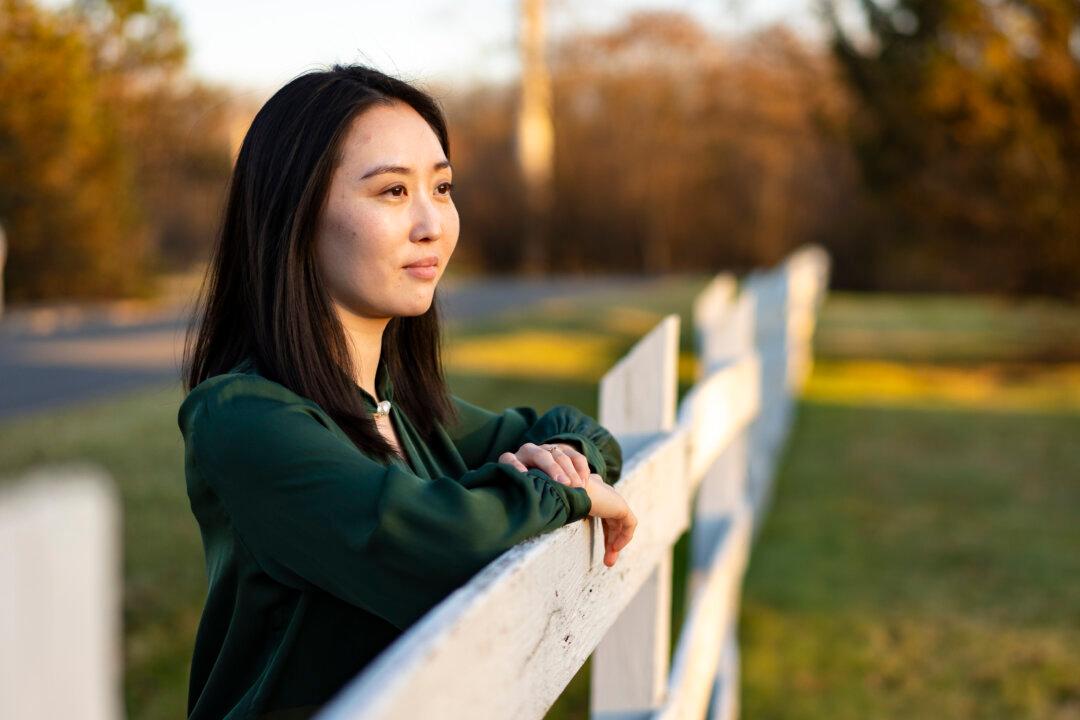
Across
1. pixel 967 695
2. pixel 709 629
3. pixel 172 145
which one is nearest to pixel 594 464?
pixel 709 629

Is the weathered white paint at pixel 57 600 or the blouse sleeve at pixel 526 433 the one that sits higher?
the weathered white paint at pixel 57 600

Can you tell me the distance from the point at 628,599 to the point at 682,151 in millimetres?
25540

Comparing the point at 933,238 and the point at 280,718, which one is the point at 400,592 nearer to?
the point at 280,718

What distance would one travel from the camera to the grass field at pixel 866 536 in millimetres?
4281

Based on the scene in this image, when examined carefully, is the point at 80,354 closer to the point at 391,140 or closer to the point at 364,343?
the point at 364,343

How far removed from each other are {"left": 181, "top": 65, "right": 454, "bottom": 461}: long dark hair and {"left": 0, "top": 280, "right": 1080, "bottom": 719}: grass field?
2365mm

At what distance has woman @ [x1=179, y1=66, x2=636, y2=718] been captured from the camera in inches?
53.1

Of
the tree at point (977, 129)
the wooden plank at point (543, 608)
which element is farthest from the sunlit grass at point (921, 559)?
the wooden plank at point (543, 608)

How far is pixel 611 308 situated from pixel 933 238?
5.92 m

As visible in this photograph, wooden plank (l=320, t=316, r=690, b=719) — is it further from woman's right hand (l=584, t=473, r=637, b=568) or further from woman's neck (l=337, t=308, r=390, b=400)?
woman's neck (l=337, t=308, r=390, b=400)

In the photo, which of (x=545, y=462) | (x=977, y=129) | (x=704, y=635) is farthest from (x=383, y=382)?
(x=977, y=129)

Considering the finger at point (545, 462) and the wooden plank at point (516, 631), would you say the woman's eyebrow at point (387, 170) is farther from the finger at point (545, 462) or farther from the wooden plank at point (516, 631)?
the wooden plank at point (516, 631)

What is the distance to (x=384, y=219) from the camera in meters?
1.67

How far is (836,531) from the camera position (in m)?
6.43
